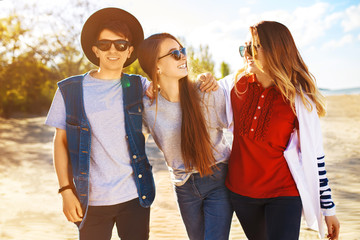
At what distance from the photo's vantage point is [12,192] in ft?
25.0

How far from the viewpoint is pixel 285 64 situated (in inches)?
97.9

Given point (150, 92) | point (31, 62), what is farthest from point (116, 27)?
point (31, 62)

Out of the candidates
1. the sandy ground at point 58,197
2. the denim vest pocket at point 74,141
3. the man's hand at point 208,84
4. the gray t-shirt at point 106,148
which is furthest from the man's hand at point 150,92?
the sandy ground at point 58,197

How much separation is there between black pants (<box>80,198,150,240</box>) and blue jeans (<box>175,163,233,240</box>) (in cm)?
41

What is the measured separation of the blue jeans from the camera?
→ 2.61 metres

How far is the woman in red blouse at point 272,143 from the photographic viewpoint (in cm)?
243

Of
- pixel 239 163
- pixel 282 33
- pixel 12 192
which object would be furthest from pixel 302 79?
pixel 12 192

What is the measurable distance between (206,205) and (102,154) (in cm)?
94

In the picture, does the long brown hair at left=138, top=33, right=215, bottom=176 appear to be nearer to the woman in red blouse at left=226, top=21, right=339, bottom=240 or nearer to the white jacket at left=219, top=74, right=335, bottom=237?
the woman in red blouse at left=226, top=21, right=339, bottom=240

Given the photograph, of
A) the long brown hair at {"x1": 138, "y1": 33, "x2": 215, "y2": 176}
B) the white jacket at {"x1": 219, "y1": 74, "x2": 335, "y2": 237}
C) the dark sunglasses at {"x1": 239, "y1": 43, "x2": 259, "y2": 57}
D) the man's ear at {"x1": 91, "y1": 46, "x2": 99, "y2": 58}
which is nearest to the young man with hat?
the man's ear at {"x1": 91, "y1": 46, "x2": 99, "y2": 58}

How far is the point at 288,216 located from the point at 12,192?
706 centimetres

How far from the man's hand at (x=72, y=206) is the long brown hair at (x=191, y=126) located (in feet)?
2.83

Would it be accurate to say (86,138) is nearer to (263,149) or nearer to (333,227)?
(263,149)

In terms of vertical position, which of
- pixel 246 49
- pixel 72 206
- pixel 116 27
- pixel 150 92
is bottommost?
pixel 72 206
